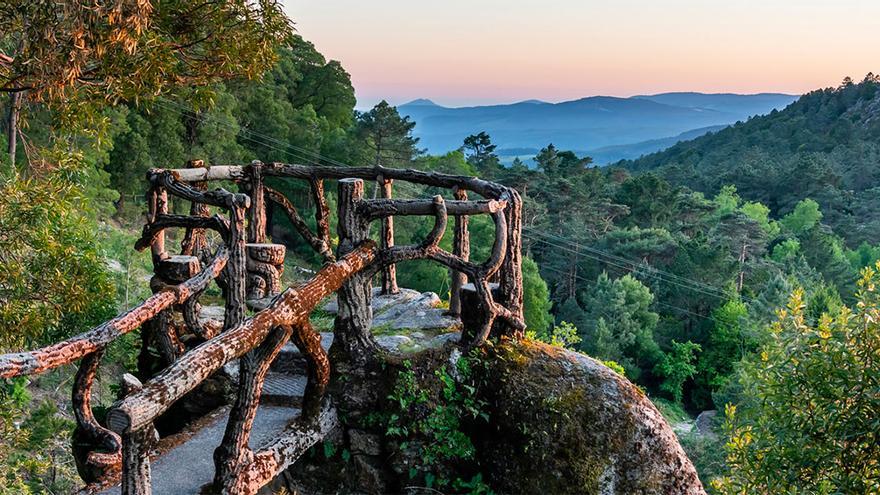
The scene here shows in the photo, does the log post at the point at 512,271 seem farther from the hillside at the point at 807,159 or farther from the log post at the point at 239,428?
the hillside at the point at 807,159

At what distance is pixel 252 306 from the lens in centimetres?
826

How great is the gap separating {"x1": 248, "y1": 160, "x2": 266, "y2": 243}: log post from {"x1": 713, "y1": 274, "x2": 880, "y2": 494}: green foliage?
6.70m

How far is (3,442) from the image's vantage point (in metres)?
9.51

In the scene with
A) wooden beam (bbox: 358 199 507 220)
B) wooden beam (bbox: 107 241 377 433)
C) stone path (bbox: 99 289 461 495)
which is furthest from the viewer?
wooden beam (bbox: 358 199 507 220)

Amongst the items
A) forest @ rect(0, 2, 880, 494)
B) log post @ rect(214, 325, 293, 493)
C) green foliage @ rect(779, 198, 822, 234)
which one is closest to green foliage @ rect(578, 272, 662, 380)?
forest @ rect(0, 2, 880, 494)

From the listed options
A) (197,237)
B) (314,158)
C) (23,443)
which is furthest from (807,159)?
(23,443)

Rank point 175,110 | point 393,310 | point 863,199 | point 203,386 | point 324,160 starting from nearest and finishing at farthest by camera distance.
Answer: point 203,386
point 393,310
point 175,110
point 324,160
point 863,199

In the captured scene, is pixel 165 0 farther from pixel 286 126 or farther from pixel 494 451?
pixel 286 126

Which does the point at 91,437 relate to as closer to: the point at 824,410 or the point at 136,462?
the point at 136,462

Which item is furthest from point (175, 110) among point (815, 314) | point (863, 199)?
point (863, 199)

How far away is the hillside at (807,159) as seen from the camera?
7412 centimetres

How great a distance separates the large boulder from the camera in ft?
20.7

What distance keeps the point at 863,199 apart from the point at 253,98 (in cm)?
6437

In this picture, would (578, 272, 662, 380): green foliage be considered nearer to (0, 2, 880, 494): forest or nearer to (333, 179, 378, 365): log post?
(0, 2, 880, 494): forest
